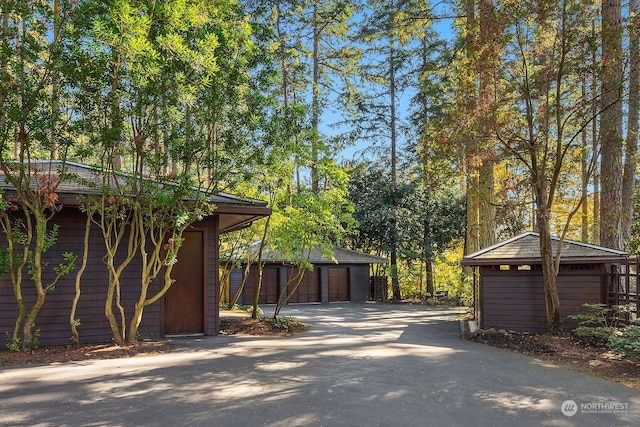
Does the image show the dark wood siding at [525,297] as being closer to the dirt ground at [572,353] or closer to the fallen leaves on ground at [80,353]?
the dirt ground at [572,353]

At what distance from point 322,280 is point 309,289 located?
2.56ft

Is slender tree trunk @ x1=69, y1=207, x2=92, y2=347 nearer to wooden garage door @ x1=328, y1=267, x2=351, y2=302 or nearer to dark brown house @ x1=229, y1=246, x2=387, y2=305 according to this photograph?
dark brown house @ x1=229, y1=246, x2=387, y2=305

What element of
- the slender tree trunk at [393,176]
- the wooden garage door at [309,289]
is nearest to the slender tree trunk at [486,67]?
the slender tree trunk at [393,176]

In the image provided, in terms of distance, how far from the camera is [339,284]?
77.6 ft

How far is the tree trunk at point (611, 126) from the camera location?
9266 millimetres

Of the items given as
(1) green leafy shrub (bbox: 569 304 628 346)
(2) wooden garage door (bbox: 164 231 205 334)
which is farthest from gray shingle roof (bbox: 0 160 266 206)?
(1) green leafy shrub (bbox: 569 304 628 346)

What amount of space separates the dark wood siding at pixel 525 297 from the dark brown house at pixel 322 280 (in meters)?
11.0

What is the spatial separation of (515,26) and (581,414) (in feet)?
26.1

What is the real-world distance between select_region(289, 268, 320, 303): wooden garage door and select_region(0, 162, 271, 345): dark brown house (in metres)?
13.0

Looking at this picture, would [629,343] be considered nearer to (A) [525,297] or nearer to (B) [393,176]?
(A) [525,297]

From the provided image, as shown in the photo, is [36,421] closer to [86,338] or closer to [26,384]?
[26,384]

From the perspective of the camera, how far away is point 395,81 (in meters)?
27.6

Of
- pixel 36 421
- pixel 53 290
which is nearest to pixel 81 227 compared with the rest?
pixel 53 290

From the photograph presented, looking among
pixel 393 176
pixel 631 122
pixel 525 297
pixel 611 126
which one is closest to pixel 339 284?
pixel 393 176
